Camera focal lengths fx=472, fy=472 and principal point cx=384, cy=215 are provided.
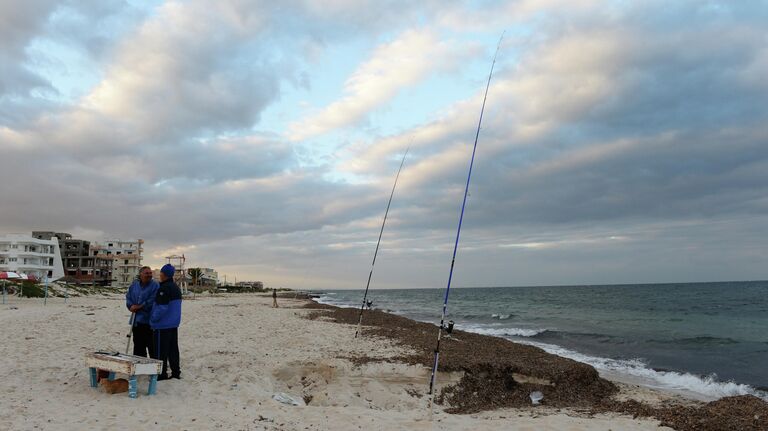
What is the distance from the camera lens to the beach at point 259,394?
19.2 ft

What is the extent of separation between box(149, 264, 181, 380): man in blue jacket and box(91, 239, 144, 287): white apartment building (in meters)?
95.6

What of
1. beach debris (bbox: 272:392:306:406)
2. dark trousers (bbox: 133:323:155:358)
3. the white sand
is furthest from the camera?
dark trousers (bbox: 133:323:155:358)

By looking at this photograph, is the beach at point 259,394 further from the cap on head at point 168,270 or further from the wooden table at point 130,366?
the cap on head at point 168,270

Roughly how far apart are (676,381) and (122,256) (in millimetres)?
103591

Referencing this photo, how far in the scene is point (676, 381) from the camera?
12.8m

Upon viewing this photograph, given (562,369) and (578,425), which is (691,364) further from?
(578,425)

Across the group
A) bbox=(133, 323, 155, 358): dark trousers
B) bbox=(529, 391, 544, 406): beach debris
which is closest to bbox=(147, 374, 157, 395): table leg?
bbox=(133, 323, 155, 358): dark trousers

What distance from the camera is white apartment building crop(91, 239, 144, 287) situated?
93.9 meters

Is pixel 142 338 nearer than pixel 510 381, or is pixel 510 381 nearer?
pixel 142 338

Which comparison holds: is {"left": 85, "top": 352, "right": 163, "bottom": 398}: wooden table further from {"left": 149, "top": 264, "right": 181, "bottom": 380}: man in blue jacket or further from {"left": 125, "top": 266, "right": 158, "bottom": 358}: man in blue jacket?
{"left": 125, "top": 266, "right": 158, "bottom": 358}: man in blue jacket

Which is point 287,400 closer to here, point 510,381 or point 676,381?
point 510,381

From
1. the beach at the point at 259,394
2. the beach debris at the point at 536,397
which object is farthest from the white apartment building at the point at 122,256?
the beach debris at the point at 536,397

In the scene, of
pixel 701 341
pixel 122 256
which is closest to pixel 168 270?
pixel 701 341

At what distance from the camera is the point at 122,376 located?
7.16 meters
